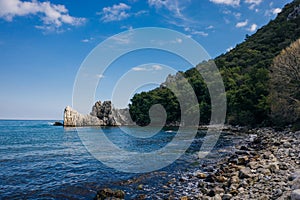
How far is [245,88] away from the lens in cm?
4766

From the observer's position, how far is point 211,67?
88125 millimetres

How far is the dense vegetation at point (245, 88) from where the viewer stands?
46.5 metres

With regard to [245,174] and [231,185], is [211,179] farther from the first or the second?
[231,185]

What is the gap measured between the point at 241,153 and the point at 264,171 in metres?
9.14

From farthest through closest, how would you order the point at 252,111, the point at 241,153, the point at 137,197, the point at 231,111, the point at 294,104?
the point at 231,111 < the point at 252,111 < the point at 294,104 < the point at 241,153 < the point at 137,197

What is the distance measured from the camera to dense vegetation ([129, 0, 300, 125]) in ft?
153

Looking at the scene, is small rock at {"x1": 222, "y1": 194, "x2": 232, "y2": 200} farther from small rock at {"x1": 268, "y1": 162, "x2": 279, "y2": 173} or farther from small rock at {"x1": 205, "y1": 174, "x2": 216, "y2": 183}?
small rock at {"x1": 268, "y1": 162, "x2": 279, "y2": 173}

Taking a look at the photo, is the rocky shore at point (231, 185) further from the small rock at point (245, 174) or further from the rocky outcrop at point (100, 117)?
the rocky outcrop at point (100, 117)

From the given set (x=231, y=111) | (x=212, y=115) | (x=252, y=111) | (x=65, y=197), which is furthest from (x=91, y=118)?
(x=65, y=197)

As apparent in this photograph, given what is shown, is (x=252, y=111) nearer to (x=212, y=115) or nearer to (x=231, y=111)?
(x=231, y=111)

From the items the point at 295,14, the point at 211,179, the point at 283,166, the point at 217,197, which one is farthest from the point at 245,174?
the point at 295,14

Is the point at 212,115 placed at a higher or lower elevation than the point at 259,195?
higher

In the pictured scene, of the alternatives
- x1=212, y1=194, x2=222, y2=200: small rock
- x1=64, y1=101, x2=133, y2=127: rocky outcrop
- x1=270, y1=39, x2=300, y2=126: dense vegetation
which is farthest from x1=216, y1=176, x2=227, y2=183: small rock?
x1=64, y1=101, x2=133, y2=127: rocky outcrop

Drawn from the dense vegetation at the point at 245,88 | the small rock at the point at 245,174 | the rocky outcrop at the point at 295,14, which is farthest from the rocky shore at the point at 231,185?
the rocky outcrop at the point at 295,14
